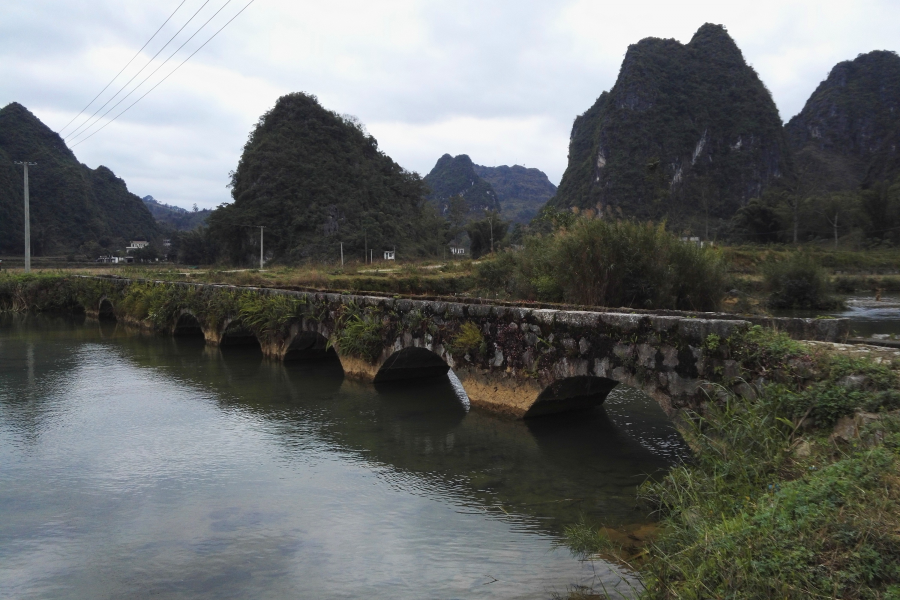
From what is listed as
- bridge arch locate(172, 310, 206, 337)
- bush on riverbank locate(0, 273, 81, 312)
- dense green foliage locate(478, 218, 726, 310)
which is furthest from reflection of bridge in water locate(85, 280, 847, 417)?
bush on riverbank locate(0, 273, 81, 312)

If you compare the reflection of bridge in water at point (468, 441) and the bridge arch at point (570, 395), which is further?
the bridge arch at point (570, 395)

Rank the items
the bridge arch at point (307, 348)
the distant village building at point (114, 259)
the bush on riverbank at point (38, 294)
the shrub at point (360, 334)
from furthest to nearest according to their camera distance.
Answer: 1. the distant village building at point (114, 259)
2. the bush on riverbank at point (38, 294)
3. the bridge arch at point (307, 348)
4. the shrub at point (360, 334)

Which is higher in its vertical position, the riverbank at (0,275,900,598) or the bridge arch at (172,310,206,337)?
the riverbank at (0,275,900,598)

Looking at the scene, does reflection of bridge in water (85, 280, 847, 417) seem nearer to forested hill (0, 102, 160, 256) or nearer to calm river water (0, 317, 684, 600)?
calm river water (0, 317, 684, 600)

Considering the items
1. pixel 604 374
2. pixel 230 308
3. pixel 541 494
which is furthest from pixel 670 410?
pixel 230 308

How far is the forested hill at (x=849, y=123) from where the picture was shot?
332ft

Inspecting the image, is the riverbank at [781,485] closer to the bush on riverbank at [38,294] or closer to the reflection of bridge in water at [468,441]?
the reflection of bridge in water at [468,441]

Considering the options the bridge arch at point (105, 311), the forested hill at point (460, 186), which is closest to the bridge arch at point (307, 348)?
the bridge arch at point (105, 311)

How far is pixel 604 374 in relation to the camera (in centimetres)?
710

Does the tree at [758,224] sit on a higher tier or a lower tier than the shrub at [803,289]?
higher

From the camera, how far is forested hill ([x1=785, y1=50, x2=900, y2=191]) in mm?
101188

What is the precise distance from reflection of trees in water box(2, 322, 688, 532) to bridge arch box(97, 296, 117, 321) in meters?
17.0

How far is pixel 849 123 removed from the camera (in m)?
108

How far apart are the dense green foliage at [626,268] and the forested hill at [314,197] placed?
4890cm
